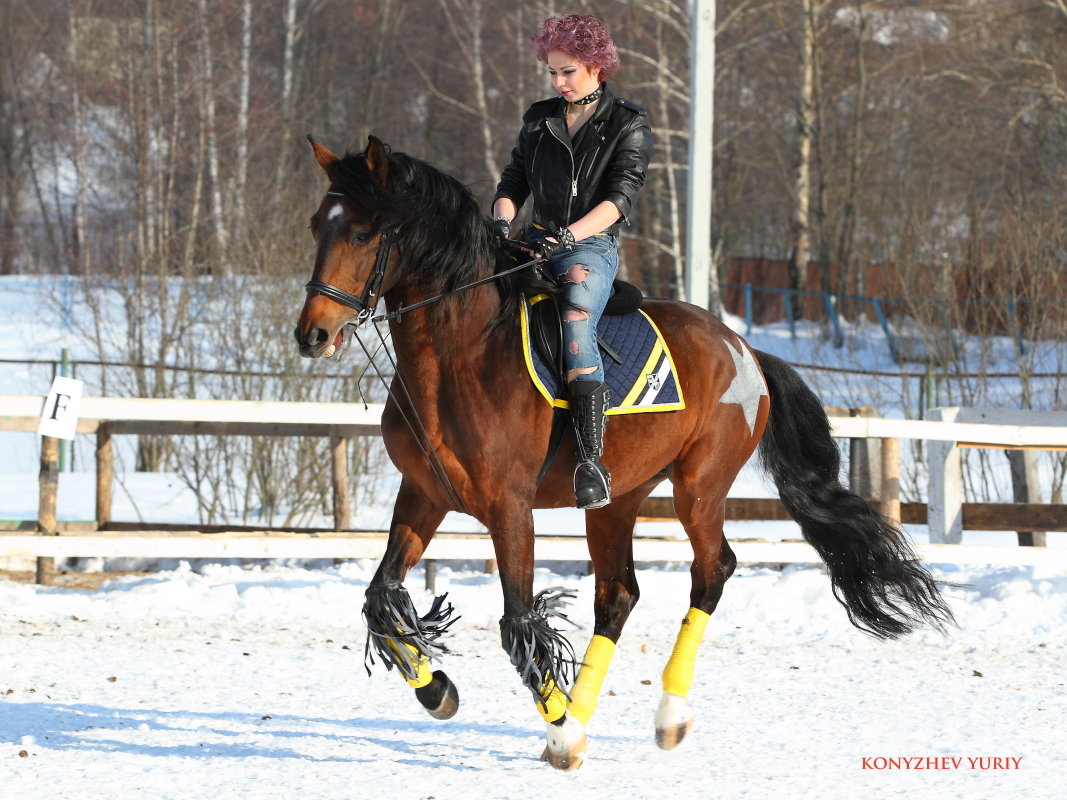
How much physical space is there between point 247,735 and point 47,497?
411 centimetres

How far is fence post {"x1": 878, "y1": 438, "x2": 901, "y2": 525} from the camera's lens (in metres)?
8.74

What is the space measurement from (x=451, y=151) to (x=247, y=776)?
32.9 m

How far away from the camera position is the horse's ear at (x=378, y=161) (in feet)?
13.4

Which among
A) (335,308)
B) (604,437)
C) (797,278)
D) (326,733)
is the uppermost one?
(797,278)

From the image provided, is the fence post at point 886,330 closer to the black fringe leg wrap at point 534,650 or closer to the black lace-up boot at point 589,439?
the black lace-up boot at point 589,439

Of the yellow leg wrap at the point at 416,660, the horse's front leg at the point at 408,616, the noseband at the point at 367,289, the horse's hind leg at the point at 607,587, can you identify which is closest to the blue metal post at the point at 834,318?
the horse's hind leg at the point at 607,587

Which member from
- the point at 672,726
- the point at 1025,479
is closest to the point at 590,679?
the point at 672,726

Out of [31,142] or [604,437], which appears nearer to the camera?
[604,437]

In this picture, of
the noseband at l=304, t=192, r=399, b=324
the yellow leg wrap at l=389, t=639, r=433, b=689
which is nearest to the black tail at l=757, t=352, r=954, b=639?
the yellow leg wrap at l=389, t=639, r=433, b=689

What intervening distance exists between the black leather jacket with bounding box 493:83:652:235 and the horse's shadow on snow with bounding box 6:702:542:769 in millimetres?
2141

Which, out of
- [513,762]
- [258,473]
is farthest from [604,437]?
[258,473]

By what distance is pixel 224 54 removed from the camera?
56.0 ft

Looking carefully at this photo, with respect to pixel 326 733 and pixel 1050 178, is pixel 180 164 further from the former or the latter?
pixel 1050 178

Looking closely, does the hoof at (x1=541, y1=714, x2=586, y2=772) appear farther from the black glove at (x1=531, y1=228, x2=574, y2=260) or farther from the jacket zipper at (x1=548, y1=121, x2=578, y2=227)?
the jacket zipper at (x1=548, y1=121, x2=578, y2=227)
